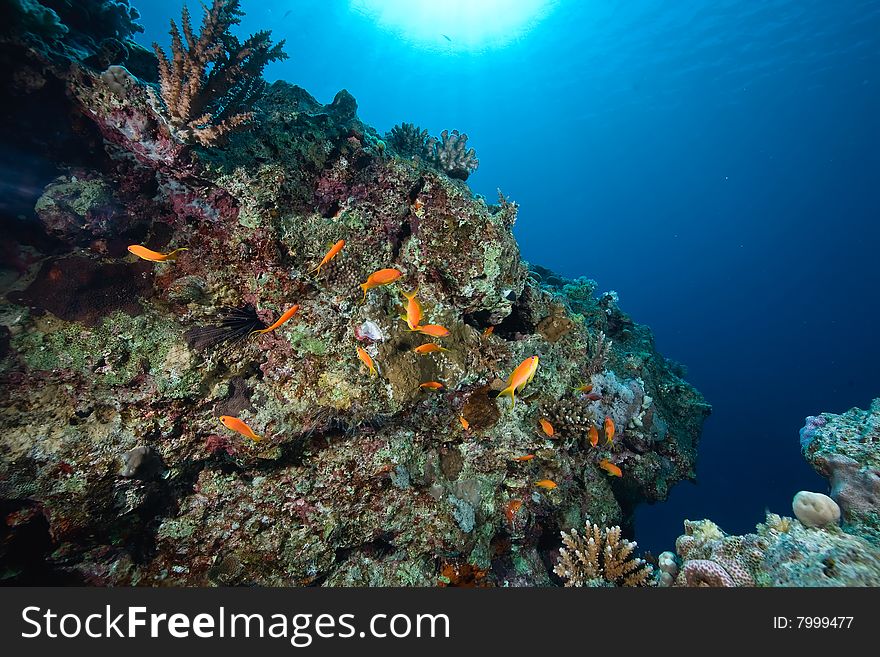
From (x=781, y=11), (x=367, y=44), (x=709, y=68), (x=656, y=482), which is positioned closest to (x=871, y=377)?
(x=709, y=68)

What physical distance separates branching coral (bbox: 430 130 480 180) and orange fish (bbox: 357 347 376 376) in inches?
172

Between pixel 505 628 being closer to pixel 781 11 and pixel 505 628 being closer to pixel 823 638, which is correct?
pixel 823 638

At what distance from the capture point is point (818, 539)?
3199 millimetres

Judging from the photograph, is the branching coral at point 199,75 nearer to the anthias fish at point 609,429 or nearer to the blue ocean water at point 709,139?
the anthias fish at point 609,429

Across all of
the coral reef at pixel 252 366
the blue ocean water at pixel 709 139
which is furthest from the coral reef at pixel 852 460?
the blue ocean water at pixel 709 139

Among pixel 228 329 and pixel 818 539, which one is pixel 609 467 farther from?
pixel 228 329

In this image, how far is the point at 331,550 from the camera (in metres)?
3.86

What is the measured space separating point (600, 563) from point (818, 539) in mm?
2044

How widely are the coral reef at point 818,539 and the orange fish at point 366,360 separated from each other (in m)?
3.40

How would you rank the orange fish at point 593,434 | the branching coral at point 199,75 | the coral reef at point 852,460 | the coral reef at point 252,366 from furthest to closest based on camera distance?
1. the orange fish at point 593,434
2. the coral reef at point 852,460
3. the branching coral at point 199,75
4. the coral reef at point 252,366

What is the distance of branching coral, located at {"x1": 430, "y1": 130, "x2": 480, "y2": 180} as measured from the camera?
654 cm

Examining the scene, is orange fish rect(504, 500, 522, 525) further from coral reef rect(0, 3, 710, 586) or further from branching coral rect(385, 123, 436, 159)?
branching coral rect(385, 123, 436, 159)

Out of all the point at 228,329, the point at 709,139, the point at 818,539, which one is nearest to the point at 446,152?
the point at 228,329

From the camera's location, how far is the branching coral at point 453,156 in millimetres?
6535
